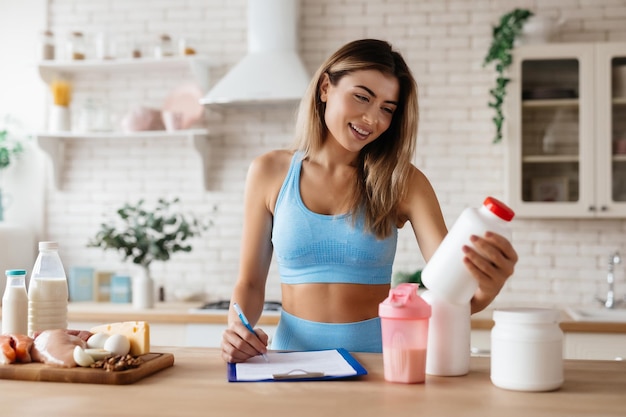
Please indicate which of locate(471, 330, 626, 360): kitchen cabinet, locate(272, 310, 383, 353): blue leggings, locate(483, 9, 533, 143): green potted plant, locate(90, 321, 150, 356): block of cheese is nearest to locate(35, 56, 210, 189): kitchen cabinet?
locate(483, 9, 533, 143): green potted plant

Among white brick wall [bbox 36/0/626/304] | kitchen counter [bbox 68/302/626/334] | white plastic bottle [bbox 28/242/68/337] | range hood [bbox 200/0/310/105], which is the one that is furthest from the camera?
white brick wall [bbox 36/0/626/304]

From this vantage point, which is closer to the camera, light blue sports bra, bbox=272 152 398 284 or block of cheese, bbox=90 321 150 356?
block of cheese, bbox=90 321 150 356

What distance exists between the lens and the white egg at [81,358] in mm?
1530

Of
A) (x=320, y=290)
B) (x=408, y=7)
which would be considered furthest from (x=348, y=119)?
(x=408, y=7)

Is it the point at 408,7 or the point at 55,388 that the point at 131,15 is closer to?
the point at 408,7

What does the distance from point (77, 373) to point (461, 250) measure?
824mm

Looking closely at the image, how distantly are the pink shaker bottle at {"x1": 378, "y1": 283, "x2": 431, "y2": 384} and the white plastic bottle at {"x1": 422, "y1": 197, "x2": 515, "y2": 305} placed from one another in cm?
5

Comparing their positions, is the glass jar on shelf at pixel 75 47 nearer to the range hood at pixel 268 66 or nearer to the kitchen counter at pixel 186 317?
the range hood at pixel 268 66

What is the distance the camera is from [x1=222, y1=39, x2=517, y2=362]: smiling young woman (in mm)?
2004

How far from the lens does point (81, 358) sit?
5.02ft

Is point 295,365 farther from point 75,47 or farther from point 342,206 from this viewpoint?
point 75,47

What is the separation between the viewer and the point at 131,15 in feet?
14.6

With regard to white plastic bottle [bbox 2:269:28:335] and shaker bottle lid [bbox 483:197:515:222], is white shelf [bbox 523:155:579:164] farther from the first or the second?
white plastic bottle [bbox 2:269:28:335]

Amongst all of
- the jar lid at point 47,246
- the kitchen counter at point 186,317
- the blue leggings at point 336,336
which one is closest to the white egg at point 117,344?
the jar lid at point 47,246
